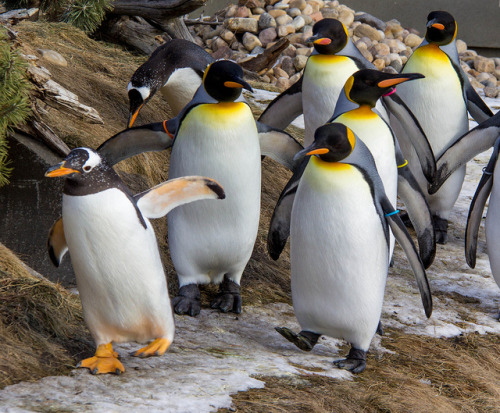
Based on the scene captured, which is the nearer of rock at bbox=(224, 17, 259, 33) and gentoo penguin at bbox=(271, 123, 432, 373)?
gentoo penguin at bbox=(271, 123, 432, 373)

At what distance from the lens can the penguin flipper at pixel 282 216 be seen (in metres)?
3.61

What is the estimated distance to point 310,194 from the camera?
309 centimetres

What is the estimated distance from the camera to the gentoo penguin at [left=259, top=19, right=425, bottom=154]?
4.28 metres

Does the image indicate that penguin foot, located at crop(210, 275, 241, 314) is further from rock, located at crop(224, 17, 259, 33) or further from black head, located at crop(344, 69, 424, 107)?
rock, located at crop(224, 17, 259, 33)

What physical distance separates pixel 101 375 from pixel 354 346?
1.13 metres

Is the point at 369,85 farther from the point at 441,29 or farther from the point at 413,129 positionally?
the point at 441,29

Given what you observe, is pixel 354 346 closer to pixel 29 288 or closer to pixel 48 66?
pixel 29 288

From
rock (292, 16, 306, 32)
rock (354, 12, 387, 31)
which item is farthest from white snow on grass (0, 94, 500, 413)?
rock (354, 12, 387, 31)

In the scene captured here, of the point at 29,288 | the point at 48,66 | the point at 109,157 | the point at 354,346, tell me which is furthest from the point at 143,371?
the point at 48,66

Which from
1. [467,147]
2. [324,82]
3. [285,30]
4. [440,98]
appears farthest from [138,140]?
[285,30]

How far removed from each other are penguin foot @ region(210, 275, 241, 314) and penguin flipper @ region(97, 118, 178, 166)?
0.77 meters

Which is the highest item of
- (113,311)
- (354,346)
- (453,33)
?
(453,33)

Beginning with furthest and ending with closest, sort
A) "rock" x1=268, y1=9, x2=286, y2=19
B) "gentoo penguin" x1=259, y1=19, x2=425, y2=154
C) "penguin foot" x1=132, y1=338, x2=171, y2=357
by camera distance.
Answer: "rock" x1=268, y1=9, x2=286, y2=19, "gentoo penguin" x1=259, y1=19, x2=425, y2=154, "penguin foot" x1=132, y1=338, x2=171, y2=357

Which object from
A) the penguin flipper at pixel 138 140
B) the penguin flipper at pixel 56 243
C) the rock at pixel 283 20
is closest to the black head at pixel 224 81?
the penguin flipper at pixel 138 140
